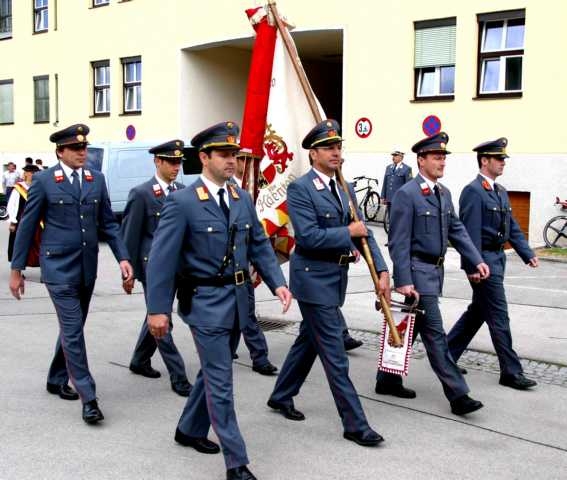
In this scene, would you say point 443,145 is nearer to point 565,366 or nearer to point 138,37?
point 565,366

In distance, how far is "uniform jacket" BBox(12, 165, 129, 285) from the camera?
5773mm

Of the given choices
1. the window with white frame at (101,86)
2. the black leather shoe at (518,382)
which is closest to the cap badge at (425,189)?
the black leather shoe at (518,382)

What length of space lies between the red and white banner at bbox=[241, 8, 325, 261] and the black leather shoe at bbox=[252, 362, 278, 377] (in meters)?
1.22

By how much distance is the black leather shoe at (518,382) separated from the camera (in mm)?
6461

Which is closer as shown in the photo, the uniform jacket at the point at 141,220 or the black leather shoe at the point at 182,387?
the black leather shoe at the point at 182,387

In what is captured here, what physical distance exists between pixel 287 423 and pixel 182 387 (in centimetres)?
104

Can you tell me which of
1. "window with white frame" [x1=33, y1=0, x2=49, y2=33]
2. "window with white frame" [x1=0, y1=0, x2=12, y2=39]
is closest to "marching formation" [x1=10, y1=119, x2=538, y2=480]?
"window with white frame" [x1=33, y1=0, x2=49, y2=33]

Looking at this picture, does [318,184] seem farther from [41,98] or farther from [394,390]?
[41,98]

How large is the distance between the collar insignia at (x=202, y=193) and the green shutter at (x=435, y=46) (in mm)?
16023

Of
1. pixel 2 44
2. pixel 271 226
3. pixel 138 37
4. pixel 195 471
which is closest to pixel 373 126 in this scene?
pixel 138 37

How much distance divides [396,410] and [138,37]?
24.1 m

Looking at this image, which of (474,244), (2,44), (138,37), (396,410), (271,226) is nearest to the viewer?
(396,410)

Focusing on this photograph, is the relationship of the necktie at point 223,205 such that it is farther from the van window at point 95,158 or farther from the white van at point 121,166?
the van window at point 95,158

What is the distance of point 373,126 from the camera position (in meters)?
21.2
